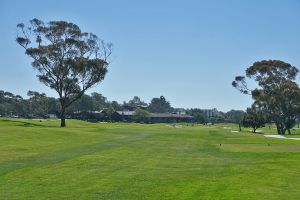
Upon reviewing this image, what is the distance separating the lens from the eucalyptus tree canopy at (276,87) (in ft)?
347

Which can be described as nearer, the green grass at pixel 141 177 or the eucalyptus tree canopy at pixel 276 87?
the green grass at pixel 141 177

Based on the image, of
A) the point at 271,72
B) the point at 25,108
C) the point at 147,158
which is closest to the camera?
the point at 147,158

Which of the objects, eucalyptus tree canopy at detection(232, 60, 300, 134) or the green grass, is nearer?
the green grass

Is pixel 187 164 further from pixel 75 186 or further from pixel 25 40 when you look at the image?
pixel 25 40

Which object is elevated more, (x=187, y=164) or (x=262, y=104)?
(x=262, y=104)

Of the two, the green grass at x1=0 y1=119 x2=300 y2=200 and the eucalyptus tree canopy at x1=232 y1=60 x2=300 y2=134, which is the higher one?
the eucalyptus tree canopy at x1=232 y1=60 x2=300 y2=134

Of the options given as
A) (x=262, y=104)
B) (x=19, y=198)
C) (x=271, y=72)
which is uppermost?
(x=271, y=72)

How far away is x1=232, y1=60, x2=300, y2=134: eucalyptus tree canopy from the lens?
10575 cm

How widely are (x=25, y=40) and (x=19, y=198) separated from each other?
73769mm

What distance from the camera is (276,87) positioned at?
349ft

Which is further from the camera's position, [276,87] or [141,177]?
[276,87]

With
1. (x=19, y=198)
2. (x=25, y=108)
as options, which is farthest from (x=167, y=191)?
(x=25, y=108)

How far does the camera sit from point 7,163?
2430 centimetres

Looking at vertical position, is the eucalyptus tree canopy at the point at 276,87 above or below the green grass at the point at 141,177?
above
